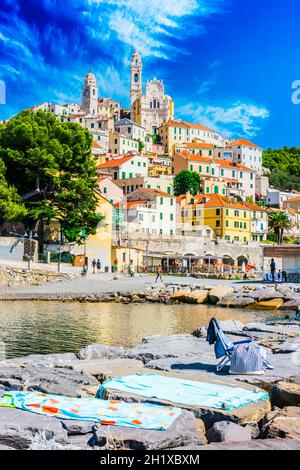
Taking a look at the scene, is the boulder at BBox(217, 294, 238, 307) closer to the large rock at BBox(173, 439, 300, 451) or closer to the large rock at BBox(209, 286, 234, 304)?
the large rock at BBox(209, 286, 234, 304)

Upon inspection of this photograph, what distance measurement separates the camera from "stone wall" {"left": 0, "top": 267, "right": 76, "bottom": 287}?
3388 cm

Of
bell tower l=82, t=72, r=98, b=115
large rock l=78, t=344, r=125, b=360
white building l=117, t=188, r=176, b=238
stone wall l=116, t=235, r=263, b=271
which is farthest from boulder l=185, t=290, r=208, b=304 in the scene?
bell tower l=82, t=72, r=98, b=115

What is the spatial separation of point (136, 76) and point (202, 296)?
5871 inches

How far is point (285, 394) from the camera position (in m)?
7.51

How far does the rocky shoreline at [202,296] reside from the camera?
26808mm

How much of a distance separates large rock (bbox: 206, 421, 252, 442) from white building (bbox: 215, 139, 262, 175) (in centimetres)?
12202

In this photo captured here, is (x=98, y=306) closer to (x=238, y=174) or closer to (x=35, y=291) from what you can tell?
(x=35, y=291)

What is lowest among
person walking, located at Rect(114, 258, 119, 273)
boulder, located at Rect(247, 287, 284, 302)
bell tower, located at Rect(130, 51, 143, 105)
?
boulder, located at Rect(247, 287, 284, 302)

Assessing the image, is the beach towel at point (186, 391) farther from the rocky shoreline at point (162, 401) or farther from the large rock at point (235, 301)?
the large rock at point (235, 301)

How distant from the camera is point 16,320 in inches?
794

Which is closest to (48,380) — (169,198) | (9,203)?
(9,203)

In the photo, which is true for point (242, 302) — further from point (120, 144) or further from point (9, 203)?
point (120, 144)
